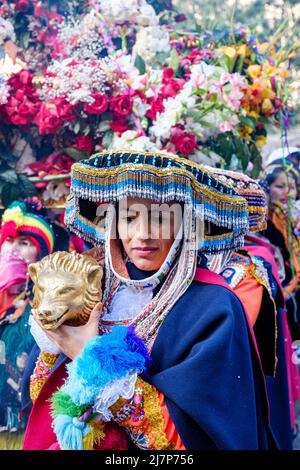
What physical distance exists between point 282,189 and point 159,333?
2.67m

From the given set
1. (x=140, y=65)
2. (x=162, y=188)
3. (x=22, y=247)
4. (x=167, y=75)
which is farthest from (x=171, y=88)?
(x=162, y=188)

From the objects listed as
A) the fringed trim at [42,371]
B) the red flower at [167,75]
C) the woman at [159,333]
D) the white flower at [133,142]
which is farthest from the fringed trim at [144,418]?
the red flower at [167,75]

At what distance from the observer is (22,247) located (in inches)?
137

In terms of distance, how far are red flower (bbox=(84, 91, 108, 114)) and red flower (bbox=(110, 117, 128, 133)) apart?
4.5 inches

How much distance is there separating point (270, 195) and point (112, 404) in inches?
111

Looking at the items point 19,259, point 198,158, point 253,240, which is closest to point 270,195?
point 253,240

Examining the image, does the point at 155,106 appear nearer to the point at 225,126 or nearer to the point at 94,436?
the point at 225,126

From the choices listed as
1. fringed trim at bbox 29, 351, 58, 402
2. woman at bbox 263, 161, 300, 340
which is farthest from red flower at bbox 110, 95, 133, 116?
fringed trim at bbox 29, 351, 58, 402

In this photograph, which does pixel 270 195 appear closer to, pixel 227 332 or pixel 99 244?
pixel 99 244

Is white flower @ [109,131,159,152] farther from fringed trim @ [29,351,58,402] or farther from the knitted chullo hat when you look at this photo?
fringed trim @ [29,351,58,402]

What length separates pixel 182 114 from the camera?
332 cm

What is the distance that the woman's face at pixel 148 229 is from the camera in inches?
78.2

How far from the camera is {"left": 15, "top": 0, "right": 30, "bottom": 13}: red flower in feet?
11.7

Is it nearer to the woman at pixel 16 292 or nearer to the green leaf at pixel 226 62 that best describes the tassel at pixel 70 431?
the woman at pixel 16 292
